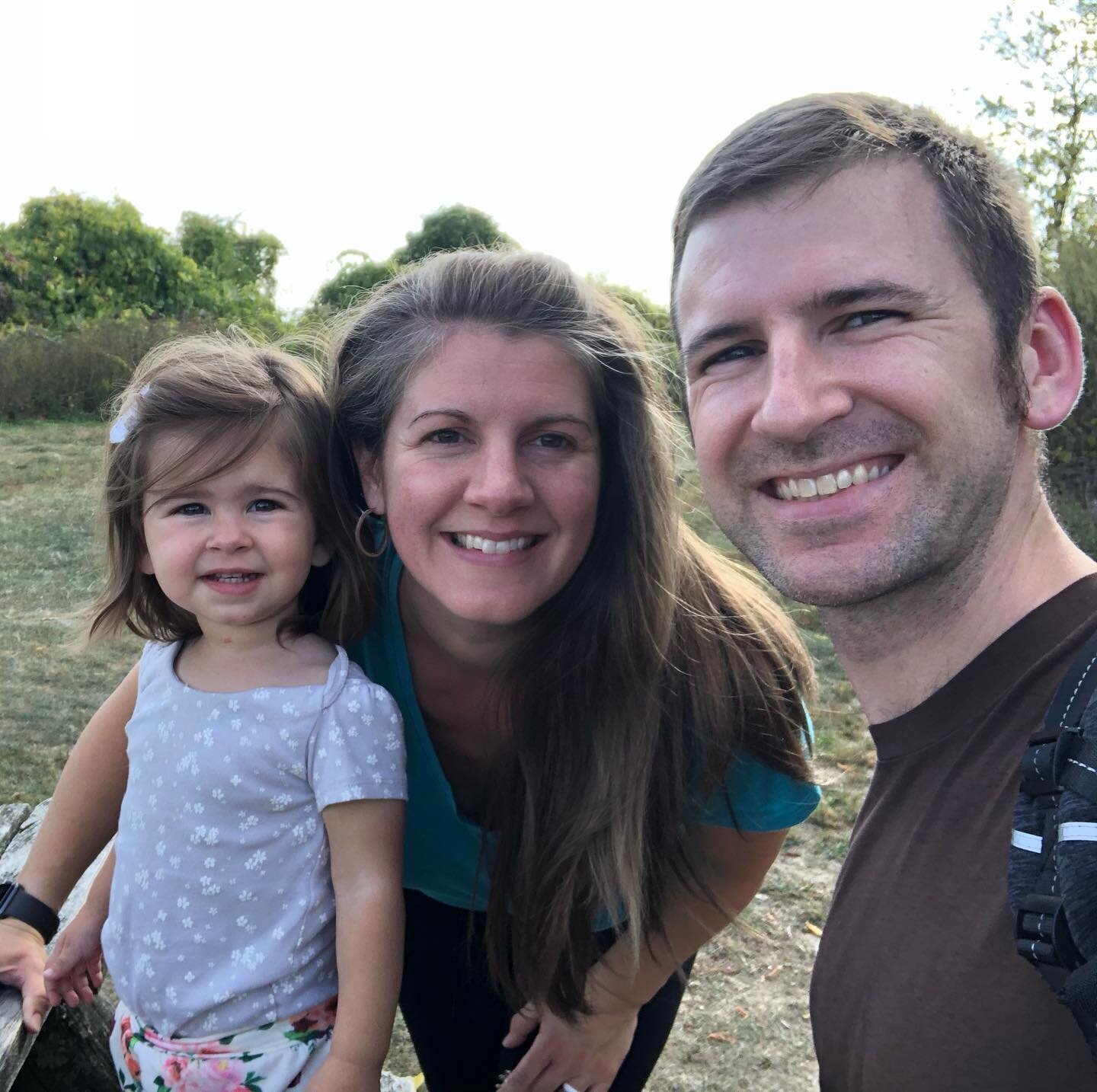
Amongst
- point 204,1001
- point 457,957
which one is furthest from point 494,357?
point 457,957

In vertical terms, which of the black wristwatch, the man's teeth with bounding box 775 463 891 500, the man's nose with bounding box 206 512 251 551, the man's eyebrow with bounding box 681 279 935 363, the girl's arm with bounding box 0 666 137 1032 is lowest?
the black wristwatch

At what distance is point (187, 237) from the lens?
24.3m

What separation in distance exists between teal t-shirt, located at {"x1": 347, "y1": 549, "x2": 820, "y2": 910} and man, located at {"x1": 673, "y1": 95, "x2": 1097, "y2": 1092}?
42 cm

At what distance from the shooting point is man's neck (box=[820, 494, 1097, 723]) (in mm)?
1493

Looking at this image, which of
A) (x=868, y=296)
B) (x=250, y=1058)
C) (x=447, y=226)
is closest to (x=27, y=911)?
(x=250, y=1058)

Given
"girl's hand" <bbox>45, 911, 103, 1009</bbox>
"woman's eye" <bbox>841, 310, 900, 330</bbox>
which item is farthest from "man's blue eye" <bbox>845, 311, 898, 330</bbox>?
"girl's hand" <bbox>45, 911, 103, 1009</bbox>

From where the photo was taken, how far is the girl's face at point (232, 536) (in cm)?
186

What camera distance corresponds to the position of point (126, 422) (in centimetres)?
198

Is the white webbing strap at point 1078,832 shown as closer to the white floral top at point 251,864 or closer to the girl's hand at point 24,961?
the white floral top at point 251,864

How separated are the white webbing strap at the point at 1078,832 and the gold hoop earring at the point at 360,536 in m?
1.36

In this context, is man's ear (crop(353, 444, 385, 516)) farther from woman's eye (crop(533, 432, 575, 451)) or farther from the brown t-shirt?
the brown t-shirt

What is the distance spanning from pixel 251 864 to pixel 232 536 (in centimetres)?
58

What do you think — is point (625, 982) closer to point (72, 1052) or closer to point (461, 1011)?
point (461, 1011)

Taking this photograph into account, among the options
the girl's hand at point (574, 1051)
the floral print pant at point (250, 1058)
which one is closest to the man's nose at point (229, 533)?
the floral print pant at point (250, 1058)
